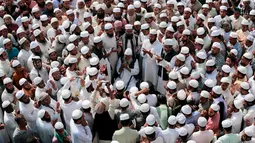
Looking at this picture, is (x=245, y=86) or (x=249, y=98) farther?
(x=245, y=86)

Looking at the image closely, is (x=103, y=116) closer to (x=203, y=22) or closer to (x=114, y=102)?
(x=114, y=102)

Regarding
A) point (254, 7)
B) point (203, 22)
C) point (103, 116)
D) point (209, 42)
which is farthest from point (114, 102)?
point (254, 7)

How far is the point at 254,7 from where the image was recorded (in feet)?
36.4

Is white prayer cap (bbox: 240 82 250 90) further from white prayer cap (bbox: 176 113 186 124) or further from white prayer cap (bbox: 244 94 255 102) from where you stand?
white prayer cap (bbox: 176 113 186 124)

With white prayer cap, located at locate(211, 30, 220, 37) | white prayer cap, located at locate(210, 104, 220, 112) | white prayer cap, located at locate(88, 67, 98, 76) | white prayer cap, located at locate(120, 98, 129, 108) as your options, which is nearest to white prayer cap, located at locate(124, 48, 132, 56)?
white prayer cap, located at locate(88, 67, 98, 76)

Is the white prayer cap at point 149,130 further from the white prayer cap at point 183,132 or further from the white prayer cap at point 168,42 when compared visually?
the white prayer cap at point 168,42

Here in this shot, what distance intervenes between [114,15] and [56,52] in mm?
1749

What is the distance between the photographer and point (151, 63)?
8.78m

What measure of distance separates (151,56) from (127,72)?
0.65 metres

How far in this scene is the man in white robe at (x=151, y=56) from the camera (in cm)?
871

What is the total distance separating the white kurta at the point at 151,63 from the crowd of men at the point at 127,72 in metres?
0.02

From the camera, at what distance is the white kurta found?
8.78 m

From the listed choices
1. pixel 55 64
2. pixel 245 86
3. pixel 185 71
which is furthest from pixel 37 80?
pixel 245 86

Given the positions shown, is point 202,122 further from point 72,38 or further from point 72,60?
point 72,38
